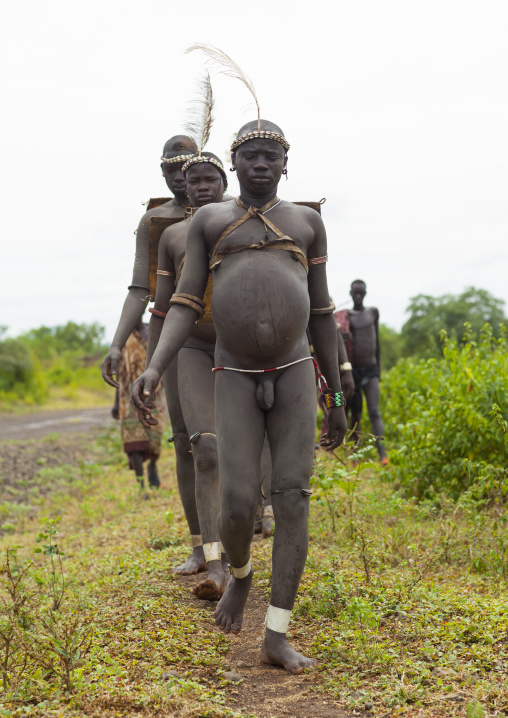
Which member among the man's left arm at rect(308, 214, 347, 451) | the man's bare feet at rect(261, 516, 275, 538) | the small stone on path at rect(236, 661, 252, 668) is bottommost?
the small stone on path at rect(236, 661, 252, 668)

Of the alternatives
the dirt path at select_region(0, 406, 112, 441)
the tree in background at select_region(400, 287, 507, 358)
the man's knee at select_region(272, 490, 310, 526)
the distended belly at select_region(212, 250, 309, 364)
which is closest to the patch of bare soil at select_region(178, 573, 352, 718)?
the man's knee at select_region(272, 490, 310, 526)

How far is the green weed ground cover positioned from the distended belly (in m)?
1.26

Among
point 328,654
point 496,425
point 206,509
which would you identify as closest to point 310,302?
point 206,509

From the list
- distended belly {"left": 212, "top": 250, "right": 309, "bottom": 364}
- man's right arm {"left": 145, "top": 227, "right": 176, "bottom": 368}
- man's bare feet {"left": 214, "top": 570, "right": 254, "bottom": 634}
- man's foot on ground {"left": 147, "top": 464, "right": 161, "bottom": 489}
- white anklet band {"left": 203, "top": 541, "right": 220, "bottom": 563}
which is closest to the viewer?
distended belly {"left": 212, "top": 250, "right": 309, "bottom": 364}

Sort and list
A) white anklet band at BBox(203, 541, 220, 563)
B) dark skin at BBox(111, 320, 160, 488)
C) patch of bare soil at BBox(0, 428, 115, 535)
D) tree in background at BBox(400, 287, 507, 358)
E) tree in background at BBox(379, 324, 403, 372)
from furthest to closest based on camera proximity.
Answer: tree in background at BBox(379, 324, 403, 372)
tree in background at BBox(400, 287, 507, 358)
patch of bare soil at BBox(0, 428, 115, 535)
dark skin at BBox(111, 320, 160, 488)
white anklet band at BBox(203, 541, 220, 563)

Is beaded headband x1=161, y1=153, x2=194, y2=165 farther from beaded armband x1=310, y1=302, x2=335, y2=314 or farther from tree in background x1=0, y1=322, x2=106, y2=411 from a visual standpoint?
tree in background x1=0, y1=322, x2=106, y2=411

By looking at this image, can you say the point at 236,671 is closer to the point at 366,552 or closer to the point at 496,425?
the point at 366,552

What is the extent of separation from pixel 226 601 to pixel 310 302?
59.4 inches

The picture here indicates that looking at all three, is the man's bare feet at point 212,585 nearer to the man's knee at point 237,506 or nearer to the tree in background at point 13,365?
the man's knee at point 237,506

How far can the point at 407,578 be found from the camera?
425cm

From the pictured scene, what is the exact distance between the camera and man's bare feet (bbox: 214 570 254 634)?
3668 mm

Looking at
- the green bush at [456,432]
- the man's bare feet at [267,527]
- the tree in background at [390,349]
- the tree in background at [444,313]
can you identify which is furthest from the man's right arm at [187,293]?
the tree in background at [390,349]

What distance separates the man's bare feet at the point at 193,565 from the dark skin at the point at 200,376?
0.01 metres

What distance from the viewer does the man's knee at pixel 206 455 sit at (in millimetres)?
4379
